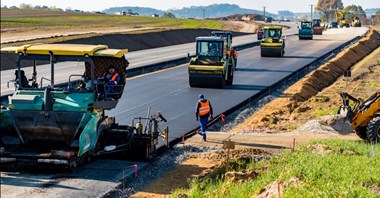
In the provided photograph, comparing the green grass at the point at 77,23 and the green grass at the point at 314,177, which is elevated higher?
the green grass at the point at 77,23

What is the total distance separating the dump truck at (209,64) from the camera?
28422mm

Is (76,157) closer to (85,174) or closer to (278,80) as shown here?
(85,174)

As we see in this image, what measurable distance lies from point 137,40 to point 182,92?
39986 mm

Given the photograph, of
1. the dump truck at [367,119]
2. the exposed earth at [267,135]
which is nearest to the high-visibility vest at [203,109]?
the exposed earth at [267,135]

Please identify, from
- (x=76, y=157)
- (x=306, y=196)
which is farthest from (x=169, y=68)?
(x=306, y=196)

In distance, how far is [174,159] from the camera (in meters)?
14.8

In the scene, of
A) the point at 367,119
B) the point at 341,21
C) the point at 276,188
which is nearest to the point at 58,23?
the point at 341,21

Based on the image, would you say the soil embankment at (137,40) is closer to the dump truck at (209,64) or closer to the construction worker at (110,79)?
the dump truck at (209,64)

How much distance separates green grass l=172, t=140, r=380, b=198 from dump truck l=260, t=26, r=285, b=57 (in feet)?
103

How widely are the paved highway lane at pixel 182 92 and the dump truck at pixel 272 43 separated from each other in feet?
5.05

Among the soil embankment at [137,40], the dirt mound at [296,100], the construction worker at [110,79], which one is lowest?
the dirt mound at [296,100]

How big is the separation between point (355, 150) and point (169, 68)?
86.0 ft

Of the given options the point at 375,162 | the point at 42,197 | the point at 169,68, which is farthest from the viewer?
the point at 169,68

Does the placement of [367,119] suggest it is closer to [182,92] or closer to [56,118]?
[56,118]
